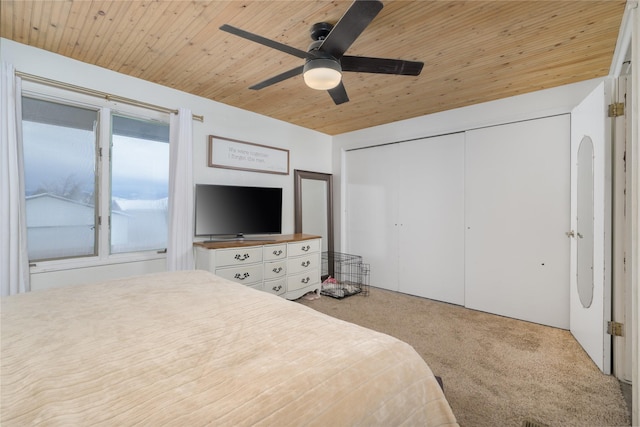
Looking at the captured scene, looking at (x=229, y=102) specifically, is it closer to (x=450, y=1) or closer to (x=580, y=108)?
(x=450, y=1)

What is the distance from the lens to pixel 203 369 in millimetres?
860

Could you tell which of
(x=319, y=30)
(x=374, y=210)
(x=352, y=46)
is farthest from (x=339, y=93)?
(x=374, y=210)

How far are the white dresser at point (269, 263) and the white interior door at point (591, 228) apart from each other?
9.00ft

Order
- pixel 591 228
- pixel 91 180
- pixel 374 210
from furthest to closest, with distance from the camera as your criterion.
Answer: pixel 374 210, pixel 91 180, pixel 591 228

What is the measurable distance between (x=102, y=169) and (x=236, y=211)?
4.42 ft

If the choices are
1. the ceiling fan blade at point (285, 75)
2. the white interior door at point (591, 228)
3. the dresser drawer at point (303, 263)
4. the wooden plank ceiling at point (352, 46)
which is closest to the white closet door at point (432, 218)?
the wooden plank ceiling at point (352, 46)

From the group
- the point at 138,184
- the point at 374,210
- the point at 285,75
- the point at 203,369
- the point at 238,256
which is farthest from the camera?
the point at 374,210

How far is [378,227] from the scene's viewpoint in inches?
177

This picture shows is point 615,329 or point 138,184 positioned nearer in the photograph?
point 615,329

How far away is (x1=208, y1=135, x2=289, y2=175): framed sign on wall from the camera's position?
351 cm

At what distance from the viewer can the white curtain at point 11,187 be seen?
7.00 ft

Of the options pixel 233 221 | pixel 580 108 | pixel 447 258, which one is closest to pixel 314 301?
pixel 233 221

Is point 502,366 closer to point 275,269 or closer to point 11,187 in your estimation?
point 275,269

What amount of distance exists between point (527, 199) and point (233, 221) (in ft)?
10.9
